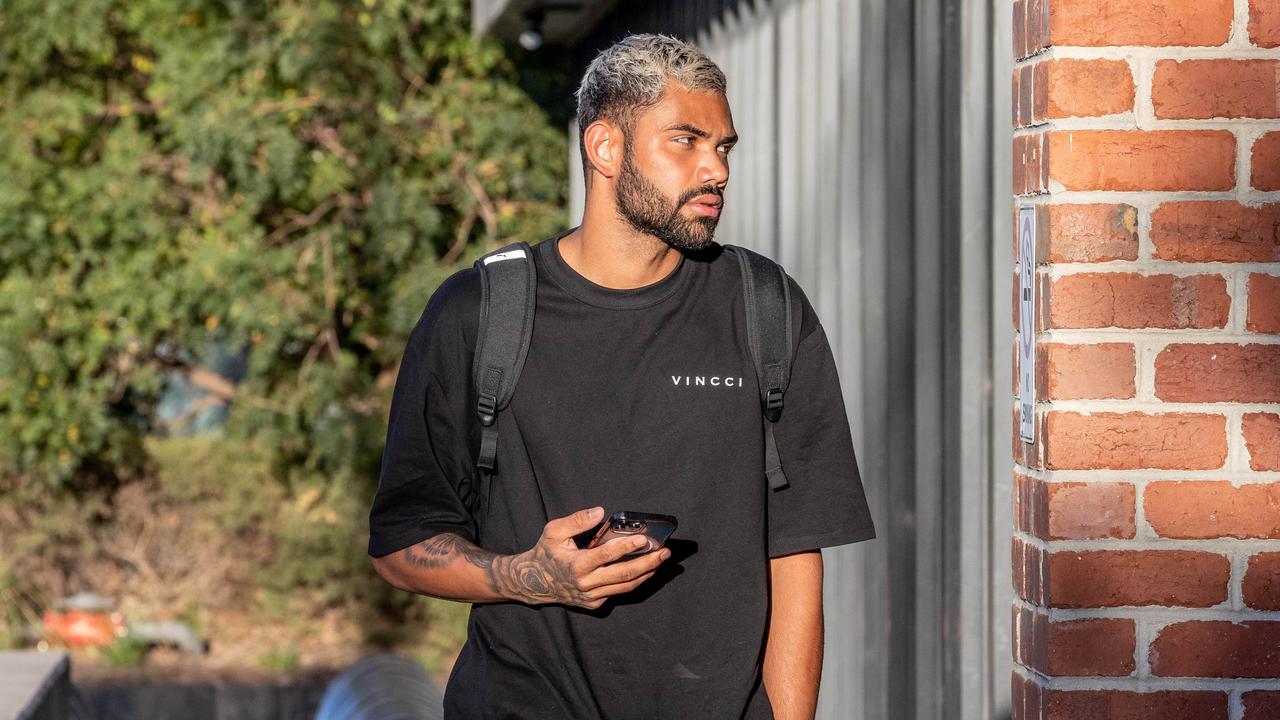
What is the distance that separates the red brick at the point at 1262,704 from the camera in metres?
2.86

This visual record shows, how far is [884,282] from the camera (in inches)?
173

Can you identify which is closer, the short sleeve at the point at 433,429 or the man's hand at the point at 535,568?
the man's hand at the point at 535,568

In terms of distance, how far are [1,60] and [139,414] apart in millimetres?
2170

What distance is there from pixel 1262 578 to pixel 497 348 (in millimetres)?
1308

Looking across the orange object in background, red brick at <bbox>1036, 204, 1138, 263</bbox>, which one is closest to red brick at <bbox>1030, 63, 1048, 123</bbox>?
red brick at <bbox>1036, 204, 1138, 263</bbox>

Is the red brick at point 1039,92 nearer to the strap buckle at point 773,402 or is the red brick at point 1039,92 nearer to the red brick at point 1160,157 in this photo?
the red brick at point 1160,157

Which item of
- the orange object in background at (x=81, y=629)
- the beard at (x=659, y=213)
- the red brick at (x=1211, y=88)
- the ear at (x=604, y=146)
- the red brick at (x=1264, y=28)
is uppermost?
the red brick at (x=1264, y=28)

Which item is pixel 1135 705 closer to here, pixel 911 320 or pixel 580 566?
pixel 580 566

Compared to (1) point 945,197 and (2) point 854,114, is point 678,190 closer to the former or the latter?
(1) point 945,197

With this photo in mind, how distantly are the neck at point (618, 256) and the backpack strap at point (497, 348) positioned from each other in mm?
109

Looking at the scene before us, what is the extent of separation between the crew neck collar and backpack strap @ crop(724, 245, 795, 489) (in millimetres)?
119

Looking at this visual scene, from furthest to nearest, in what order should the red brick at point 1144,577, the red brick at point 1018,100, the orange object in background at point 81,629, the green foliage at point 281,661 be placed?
the orange object in background at point 81,629, the green foliage at point 281,661, the red brick at point 1018,100, the red brick at point 1144,577

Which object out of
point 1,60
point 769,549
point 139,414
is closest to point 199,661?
point 139,414

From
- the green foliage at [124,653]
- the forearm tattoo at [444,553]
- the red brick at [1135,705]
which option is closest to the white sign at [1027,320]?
the red brick at [1135,705]
